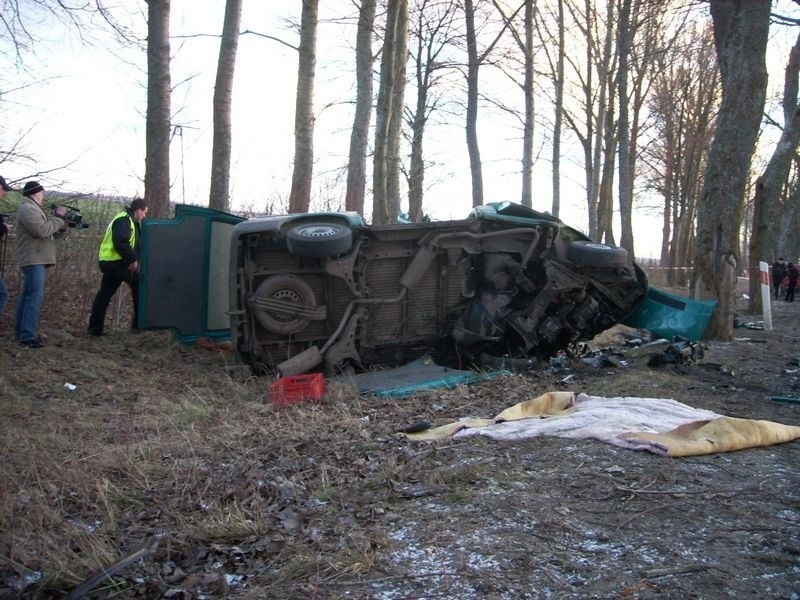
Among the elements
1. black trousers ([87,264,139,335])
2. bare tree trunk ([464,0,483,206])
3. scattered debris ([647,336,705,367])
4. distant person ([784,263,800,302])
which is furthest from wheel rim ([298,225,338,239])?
distant person ([784,263,800,302])

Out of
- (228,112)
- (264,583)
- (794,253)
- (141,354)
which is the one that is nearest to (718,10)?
(228,112)

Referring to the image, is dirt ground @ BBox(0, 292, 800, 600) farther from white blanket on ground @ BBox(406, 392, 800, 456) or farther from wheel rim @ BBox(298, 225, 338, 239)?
wheel rim @ BBox(298, 225, 338, 239)

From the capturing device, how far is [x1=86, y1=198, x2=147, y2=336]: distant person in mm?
8773

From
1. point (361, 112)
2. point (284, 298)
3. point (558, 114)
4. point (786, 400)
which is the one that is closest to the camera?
point (786, 400)

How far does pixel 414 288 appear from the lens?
777 centimetres

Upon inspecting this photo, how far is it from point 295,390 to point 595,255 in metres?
3.31

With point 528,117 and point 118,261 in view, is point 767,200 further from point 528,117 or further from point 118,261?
point 118,261

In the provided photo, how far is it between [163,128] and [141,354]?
4.67m

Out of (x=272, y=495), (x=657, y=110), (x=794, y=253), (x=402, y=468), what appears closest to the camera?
(x=272, y=495)

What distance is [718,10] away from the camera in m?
12.5

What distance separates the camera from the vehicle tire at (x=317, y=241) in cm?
711

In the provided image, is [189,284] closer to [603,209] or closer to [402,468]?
[402,468]

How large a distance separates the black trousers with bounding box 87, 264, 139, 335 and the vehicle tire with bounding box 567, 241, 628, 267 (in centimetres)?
478

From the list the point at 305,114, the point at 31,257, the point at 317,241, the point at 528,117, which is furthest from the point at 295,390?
the point at 528,117
